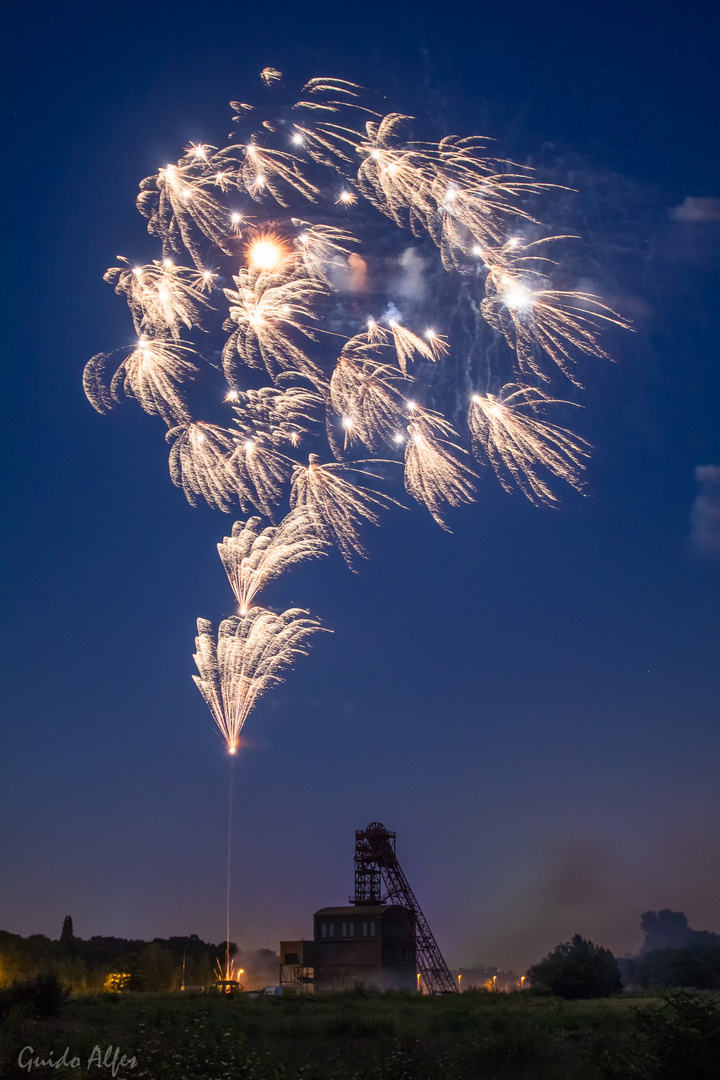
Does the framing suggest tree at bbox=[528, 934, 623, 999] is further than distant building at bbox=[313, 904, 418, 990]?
No

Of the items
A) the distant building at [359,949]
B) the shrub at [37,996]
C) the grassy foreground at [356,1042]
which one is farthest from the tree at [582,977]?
the shrub at [37,996]

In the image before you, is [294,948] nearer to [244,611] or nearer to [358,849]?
[358,849]

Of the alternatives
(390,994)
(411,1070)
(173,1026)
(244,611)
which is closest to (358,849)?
(390,994)

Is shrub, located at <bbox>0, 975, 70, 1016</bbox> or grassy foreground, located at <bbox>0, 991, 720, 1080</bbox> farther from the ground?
shrub, located at <bbox>0, 975, 70, 1016</bbox>

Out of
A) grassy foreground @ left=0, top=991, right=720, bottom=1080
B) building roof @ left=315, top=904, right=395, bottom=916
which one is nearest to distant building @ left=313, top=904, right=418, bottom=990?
building roof @ left=315, top=904, right=395, bottom=916

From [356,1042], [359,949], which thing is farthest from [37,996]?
[359,949]

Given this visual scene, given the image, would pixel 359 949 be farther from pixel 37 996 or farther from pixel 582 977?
pixel 37 996

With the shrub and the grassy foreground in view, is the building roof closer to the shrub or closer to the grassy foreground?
the grassy foreground

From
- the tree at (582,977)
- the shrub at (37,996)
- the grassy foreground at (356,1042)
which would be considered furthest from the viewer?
the tree at (582,977)

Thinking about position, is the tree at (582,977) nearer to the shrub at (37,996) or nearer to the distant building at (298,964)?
the distant building at (298,964)
